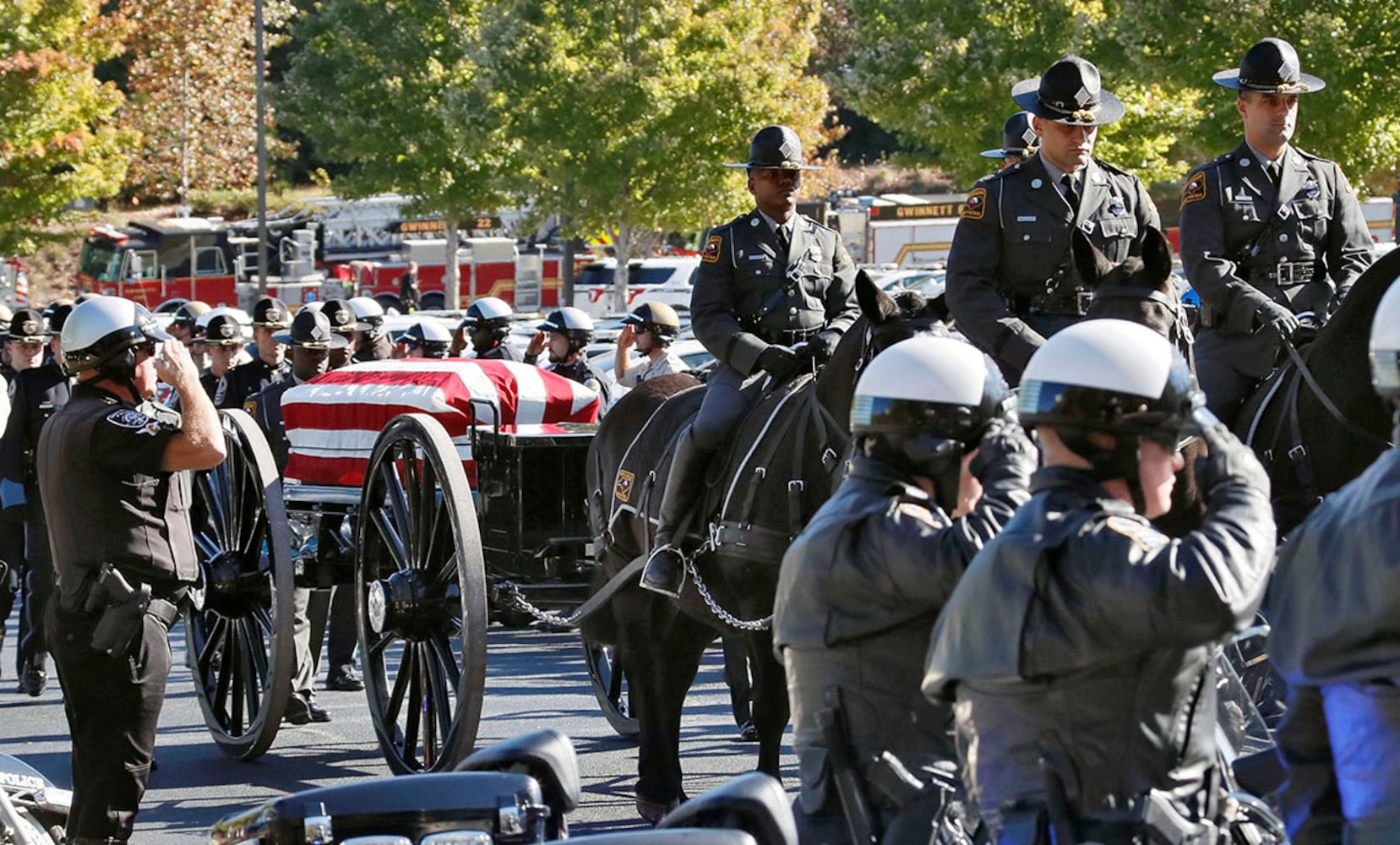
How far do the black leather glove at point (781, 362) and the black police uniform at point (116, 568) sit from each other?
206cm

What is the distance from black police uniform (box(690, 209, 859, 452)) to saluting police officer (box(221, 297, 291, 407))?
4.61 metres

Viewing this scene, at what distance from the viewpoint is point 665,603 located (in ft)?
26.3

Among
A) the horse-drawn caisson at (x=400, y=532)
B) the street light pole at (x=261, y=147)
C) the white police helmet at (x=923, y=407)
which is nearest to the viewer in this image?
the white police helmet at (x=923, y=407)

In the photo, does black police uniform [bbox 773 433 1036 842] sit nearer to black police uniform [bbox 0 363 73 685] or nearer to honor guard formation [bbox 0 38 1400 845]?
honor guard formation [bbox 0 38 1400 845]

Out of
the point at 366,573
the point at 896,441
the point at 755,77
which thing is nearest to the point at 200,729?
the point at 366,573

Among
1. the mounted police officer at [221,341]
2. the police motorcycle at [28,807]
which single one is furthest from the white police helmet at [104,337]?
the mounted police officer at [221,341]

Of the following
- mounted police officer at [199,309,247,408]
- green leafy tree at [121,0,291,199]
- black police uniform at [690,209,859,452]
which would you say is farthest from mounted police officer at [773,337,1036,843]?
green leafy tree at [121,0,291,199]

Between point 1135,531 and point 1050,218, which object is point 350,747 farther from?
point 1135,531

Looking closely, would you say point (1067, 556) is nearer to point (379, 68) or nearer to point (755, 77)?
point (755, 77)

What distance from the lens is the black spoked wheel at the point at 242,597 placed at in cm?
870

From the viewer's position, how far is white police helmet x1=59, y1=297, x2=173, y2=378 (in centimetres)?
677

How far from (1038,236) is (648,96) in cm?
2309

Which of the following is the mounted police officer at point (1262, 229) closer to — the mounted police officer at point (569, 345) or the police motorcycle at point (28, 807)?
the police motorcycle at point (28, 807)

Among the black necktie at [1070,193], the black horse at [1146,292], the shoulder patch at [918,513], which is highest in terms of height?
the black necktie at [1070,193]
